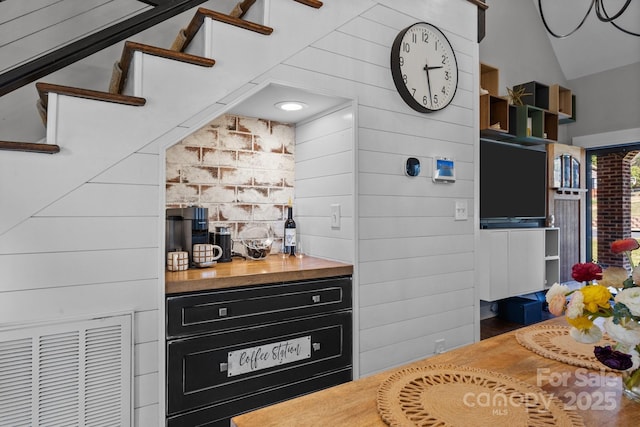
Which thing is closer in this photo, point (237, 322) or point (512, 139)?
point (237, 322)

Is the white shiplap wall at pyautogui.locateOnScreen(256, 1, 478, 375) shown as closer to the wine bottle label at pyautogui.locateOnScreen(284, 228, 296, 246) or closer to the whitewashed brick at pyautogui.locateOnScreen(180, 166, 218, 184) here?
the wine bottle label at pyautogui.locateOnScreen(284, 228, 296, 246)

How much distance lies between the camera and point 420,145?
2467 millimetres

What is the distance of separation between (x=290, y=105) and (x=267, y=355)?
4.58ft

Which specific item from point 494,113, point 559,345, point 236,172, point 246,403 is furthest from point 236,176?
point 494,113

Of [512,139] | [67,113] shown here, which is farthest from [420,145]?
[512,139]

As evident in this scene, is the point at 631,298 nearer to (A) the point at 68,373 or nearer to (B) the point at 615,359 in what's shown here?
(B) the point at 615,359

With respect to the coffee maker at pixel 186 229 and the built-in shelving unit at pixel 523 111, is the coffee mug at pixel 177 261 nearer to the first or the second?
the coffee maker at pixel 186 229

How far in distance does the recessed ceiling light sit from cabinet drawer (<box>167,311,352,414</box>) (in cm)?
122

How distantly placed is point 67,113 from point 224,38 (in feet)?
2.45

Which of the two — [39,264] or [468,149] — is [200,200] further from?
[468,149]

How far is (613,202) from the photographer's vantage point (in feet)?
16.5

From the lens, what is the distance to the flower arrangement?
842 millimetres

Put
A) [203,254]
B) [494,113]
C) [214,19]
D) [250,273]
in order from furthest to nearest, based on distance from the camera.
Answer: [494,113], [203,254], [250,273], [214,19]

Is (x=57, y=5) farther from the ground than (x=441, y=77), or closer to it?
farther from the ground
